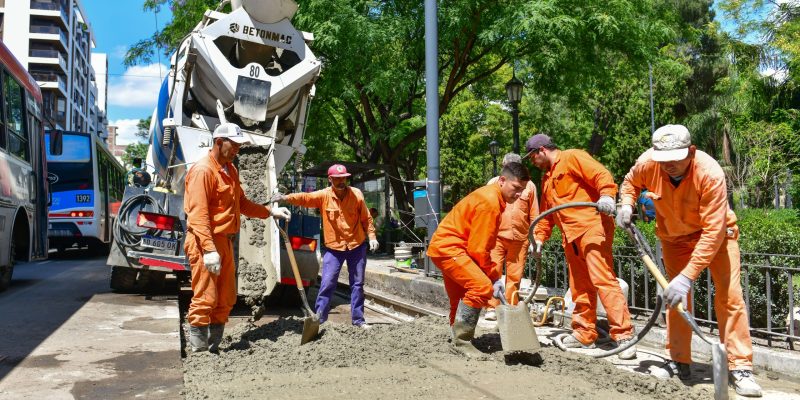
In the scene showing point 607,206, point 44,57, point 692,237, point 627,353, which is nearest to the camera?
point 692,237

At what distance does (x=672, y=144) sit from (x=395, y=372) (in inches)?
94.8

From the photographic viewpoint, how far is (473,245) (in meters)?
5.19

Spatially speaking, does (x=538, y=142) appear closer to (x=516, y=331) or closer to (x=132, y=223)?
(x=516, y=331)

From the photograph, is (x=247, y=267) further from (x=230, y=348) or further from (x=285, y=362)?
(x=285, y=362)

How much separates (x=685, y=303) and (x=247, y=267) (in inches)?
171

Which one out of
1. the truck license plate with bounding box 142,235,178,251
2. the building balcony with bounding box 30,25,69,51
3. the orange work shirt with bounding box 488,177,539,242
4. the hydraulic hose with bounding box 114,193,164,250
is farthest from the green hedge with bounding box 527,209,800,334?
Answer: the building balcony with bounding box 30,25,69,51

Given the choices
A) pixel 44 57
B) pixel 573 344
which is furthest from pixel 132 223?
pixel 44 57

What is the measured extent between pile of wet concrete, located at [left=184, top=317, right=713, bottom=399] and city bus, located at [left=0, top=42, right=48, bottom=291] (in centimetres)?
489

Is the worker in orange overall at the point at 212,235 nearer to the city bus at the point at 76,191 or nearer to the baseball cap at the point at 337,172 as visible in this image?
the baseball cap at the point at 337,172

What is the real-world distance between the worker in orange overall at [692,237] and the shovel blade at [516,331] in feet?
3.01

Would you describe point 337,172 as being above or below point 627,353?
above

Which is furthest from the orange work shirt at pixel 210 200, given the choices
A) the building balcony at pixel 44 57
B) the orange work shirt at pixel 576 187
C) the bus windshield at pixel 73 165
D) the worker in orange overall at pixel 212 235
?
the building balcony at pixel 44 57

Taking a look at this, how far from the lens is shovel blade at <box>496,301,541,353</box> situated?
4797 millimetres

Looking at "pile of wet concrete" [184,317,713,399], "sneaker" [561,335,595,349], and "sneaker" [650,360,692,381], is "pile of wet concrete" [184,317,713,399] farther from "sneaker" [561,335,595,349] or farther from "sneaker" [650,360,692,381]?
"sneaker" [561,335,595,349]
